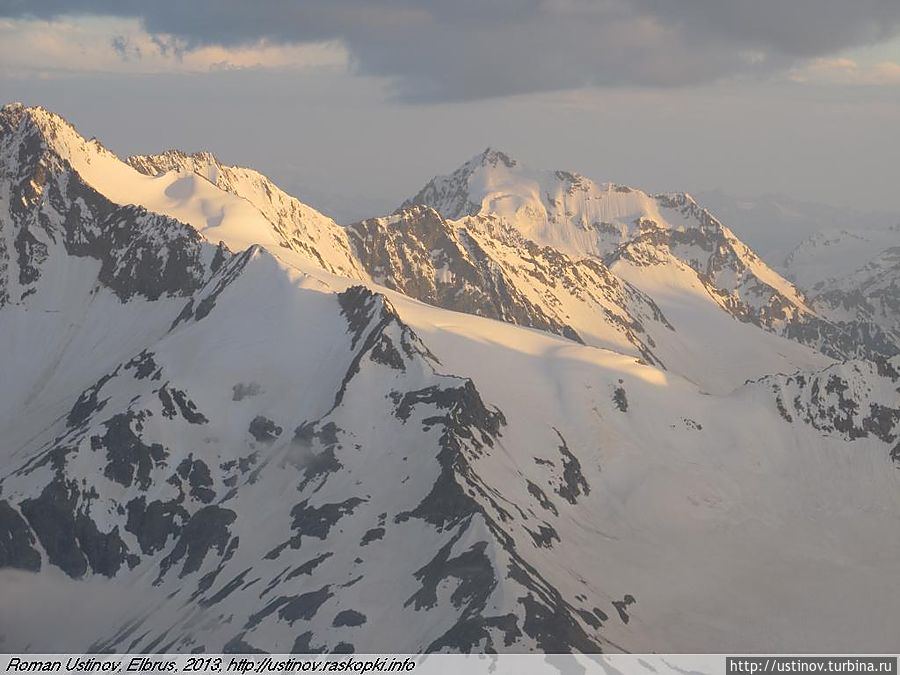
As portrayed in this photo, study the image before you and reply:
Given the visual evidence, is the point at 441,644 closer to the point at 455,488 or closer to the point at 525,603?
the point at 525,603

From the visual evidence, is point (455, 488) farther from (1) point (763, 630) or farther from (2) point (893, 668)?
(2) point (893, 668)

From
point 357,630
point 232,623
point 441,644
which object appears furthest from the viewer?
point 232,623

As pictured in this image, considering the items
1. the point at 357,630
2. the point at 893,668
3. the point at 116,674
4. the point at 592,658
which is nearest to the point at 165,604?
the point at 116,674

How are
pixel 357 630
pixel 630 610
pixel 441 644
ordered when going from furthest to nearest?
pixel 630 610 → pixel 357 630 → pixel 441 644

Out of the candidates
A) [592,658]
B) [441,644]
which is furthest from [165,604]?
[592,658]

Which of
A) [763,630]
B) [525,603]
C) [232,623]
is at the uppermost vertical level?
[525,603]

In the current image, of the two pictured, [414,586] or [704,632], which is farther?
[704,632]

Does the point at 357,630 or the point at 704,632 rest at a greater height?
the point at 357,630
